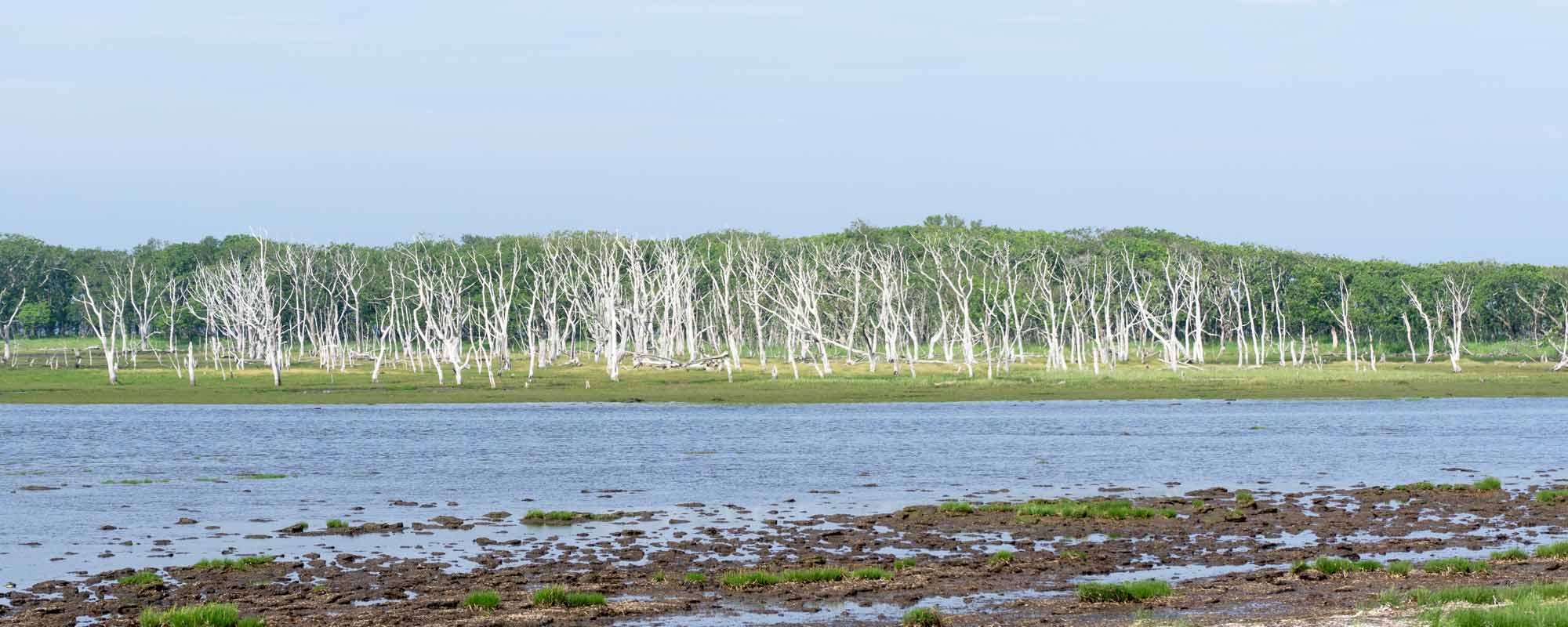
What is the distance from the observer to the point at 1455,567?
21.7 meters

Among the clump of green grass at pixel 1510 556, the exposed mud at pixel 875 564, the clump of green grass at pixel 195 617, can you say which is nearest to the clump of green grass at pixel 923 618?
the exposed mud at pixel 875 564

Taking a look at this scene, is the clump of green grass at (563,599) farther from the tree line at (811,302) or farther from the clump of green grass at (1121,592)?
the tree line at (811,302)

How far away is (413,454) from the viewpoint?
160 ft

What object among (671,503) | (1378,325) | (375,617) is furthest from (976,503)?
(1378,325)

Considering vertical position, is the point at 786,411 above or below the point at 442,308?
below

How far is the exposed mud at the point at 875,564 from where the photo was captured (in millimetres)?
19406

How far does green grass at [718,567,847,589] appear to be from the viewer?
21.7 metres

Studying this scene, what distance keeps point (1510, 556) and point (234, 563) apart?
20.1 m

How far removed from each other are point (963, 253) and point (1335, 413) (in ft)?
253

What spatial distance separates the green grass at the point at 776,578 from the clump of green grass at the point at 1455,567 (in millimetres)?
8619

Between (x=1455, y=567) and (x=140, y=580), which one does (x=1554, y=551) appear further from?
(x=140, y=580)

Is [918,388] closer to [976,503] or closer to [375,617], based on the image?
[976,503]

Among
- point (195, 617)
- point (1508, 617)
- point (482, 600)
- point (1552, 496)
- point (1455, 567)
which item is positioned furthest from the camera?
point (1552, 496)

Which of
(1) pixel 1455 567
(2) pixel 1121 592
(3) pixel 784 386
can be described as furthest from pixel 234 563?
(3) pixel 784 386
